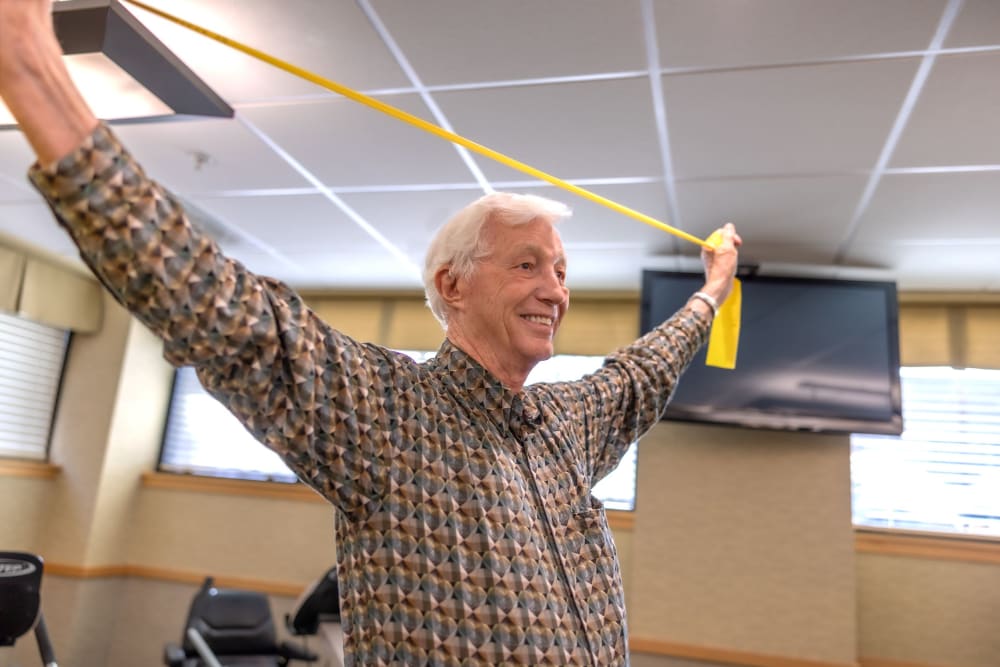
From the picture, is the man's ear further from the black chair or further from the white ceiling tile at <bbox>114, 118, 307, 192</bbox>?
the black chair

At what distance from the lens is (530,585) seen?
890mm

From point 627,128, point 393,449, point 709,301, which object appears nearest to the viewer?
point 393,449

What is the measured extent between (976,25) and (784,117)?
570 mm

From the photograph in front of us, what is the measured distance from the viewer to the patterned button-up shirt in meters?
0.62

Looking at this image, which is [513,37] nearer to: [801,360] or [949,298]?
[801,360]

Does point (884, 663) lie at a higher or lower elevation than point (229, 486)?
lower

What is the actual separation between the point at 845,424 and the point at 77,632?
162 inches

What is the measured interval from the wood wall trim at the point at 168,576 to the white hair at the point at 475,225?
368cm

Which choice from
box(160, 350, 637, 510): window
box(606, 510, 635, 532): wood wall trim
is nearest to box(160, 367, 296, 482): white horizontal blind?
box(160, 350, 637, 510): window

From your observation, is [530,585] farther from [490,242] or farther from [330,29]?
[330,29]

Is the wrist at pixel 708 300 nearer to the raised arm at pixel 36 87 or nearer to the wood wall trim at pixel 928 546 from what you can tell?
the raised arm at pixel 36 87

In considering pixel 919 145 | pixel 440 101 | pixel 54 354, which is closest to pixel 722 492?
pixel 919 145

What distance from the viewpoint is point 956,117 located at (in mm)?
2311

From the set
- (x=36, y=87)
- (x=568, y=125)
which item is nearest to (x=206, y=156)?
(x=568, y=125)
